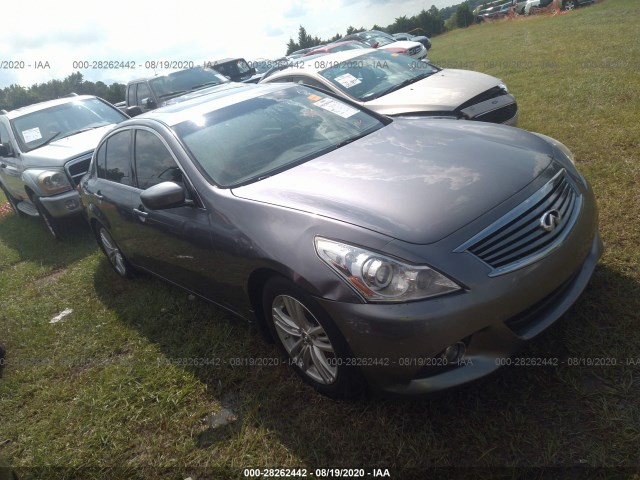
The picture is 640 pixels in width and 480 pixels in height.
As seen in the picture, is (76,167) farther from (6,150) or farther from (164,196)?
(164,196)

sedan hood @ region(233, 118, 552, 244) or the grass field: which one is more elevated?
sedan hood @ region(233, 118, 552, 244)

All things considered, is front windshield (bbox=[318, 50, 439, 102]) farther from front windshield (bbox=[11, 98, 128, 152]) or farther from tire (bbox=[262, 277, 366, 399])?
tire (bbox=[262, 277, 366, 399])

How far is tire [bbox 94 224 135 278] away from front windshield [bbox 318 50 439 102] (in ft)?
11.2

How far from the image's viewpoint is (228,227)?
284 centimetres

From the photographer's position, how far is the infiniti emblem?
2354 millimetres

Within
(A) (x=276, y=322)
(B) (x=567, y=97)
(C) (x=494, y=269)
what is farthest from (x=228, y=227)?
(B) (x=567, y=97)

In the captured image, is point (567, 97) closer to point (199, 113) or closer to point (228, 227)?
point (199, 113)

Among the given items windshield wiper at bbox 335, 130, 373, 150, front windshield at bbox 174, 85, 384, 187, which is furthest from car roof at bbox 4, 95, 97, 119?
windshield wiper at bbox 335, 130, 373, 150

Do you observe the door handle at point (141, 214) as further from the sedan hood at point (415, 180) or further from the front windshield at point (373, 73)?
the front windshield at point (373, 73)

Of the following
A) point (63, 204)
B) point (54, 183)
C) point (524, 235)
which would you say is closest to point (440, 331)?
point (524, 235)

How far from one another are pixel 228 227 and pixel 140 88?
9.51 m

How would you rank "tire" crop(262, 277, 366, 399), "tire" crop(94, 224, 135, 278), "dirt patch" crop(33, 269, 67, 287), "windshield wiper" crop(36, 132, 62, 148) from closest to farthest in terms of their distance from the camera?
1. "tire" crop(262, 277, 366, 399)
2. "tire" crop(94, 224, 135, 278)
3. "dirt patch" crop(33, 269, 67, 287)
4. "windshield wiper" crop(36, 132, 62, 148)

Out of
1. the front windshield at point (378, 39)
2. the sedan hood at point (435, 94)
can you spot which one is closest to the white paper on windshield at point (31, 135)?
the sedan hood at point (435, 94)

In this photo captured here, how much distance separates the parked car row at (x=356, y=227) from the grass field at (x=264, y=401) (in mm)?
317
